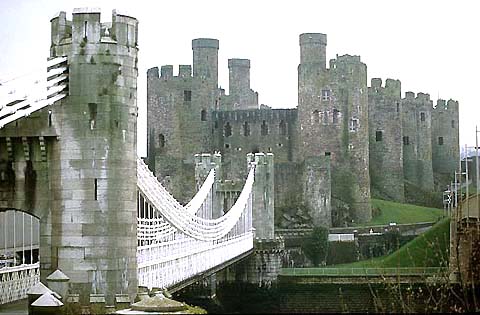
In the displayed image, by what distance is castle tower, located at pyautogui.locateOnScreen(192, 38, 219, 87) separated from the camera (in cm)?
5709

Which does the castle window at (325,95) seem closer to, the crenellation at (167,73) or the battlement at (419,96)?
the crenellation at (167,73)

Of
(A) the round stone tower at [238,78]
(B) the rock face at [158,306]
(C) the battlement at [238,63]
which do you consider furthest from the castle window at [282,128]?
(B) the rock face at [158,306]

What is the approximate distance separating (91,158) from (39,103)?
97cm

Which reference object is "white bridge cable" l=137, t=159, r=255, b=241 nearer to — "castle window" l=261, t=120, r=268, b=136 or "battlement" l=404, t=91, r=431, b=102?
"castle window" l=261, t=120, r=268, b=136

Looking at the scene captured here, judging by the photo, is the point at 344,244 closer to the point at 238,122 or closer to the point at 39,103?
the point at 238,122

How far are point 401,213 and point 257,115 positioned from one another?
9.22 m

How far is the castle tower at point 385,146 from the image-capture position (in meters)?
55.7

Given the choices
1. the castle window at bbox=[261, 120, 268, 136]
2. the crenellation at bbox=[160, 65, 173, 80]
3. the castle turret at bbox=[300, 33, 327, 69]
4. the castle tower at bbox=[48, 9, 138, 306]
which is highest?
the castle turret at bbox=[300, 33, 327, 69]

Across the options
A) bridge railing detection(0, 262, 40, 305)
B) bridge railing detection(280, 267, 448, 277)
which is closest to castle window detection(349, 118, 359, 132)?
bridge railing detection(280, 267, 448, 277)

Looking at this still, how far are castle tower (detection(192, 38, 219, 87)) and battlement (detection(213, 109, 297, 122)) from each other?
75.1 inches

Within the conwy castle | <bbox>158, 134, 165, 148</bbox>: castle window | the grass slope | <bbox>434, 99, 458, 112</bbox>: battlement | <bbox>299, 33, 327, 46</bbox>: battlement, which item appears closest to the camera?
the grass slope

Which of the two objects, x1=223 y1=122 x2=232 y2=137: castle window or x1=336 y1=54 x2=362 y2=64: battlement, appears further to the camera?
x1=223 y1=122 x2=232 y2=137: castle window

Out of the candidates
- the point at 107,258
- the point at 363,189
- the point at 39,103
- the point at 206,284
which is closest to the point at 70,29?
the point at 39,103

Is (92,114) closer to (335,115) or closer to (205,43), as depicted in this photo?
(335,115)
